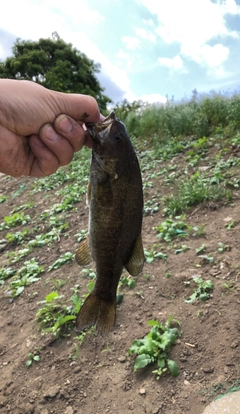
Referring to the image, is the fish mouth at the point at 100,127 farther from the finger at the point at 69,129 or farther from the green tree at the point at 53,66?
the green tree at the point at 53,66

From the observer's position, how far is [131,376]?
298 cm

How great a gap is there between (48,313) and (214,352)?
1.85 meters

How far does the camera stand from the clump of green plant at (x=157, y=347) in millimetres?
2904

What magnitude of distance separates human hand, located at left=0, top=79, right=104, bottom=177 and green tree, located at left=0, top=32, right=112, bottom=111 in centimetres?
2364

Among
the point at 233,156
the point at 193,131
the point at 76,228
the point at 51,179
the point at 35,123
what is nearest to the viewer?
the point at 35,123

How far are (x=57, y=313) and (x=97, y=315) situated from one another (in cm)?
194

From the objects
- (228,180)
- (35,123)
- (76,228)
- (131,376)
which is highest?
(35,123)

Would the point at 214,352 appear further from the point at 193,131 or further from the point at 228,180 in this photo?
the point at 193,131

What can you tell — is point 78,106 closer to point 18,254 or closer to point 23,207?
point 18,254

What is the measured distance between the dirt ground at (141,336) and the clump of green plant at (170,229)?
13cm

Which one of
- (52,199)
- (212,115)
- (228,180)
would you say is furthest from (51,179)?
(228,180)

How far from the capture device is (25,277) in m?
4.98

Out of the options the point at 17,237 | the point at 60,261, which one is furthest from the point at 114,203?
the point at 17,237

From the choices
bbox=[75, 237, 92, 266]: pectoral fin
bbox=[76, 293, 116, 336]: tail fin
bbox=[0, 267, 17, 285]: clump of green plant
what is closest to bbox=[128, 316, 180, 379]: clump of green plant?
bbox=[76, 293, 116, 336]: tail fin
